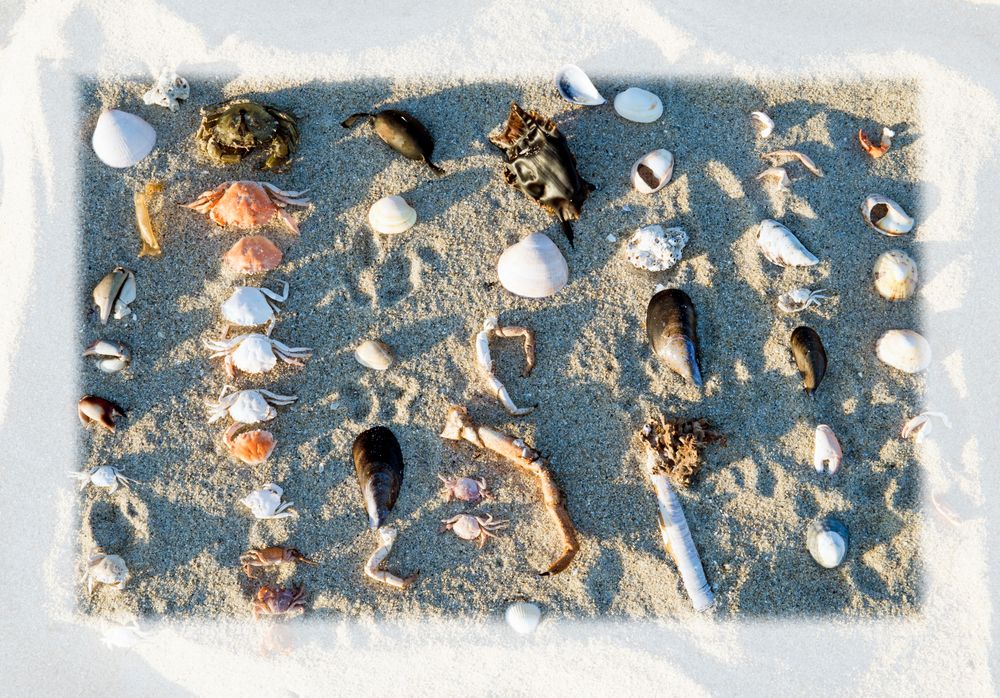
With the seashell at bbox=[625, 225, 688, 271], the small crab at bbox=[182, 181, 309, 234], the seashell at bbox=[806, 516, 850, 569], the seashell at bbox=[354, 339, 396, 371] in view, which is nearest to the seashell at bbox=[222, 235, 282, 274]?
the small crab at bbox=[182, 181, 309, 234]

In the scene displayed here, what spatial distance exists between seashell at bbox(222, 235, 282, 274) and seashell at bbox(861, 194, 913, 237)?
3508 mm

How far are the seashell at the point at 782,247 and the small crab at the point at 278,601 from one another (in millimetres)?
3351

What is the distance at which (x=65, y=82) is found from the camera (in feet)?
14.0

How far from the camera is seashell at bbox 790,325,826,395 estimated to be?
4012mm

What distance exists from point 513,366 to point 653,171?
1.41 meters

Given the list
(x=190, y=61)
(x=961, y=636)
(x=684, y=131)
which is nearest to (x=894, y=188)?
(x=684, y=131)

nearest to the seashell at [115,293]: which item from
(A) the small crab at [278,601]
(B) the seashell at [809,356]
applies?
(A) the small crab at [278,601]

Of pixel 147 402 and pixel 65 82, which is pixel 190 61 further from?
pixel 147 402

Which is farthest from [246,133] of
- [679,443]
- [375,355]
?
[679,443]

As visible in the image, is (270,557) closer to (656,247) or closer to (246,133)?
(246,133)

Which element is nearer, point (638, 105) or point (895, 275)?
point (895, 275)

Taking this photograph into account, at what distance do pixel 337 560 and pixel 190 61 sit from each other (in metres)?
3.12

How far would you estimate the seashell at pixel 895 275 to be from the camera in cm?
407

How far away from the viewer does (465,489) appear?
409 cm
